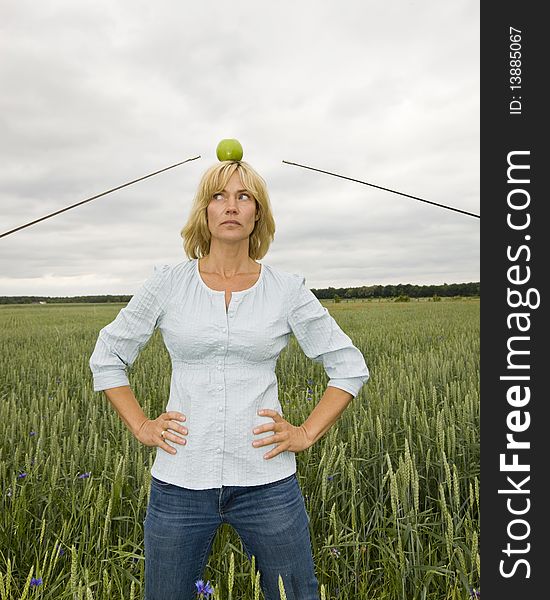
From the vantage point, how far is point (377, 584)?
7.77 feet

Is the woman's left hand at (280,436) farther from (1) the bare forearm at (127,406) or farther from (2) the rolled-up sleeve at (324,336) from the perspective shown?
(1) the bare forearm at (127,406)

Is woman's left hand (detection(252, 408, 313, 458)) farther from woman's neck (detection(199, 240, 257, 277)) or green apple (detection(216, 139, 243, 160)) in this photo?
green apple (detection(216, 139, 243, 160))

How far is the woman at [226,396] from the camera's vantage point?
64.2 inches

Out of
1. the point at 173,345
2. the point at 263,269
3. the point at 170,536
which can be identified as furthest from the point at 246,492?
the point at 263,269

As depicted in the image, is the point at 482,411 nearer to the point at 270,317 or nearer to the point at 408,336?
the point at 270,317

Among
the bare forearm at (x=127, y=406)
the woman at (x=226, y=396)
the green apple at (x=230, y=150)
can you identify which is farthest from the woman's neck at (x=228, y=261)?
the bare forearm at (x=127, y=406)

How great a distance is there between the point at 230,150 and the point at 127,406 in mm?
837

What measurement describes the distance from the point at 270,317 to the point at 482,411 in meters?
0.79

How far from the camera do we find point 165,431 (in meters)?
1.64

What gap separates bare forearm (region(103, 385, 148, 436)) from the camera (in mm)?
1727

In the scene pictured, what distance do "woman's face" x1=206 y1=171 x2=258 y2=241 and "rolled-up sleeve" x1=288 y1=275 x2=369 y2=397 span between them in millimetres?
247

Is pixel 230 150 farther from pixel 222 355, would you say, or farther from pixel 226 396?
pixel 226 396

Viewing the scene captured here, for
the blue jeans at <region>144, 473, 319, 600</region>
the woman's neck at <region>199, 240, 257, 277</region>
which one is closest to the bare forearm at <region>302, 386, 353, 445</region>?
the blue jeans at <region>144, 473, 319, 600</region>

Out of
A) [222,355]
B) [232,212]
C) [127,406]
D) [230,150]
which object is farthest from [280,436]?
[230,150]
